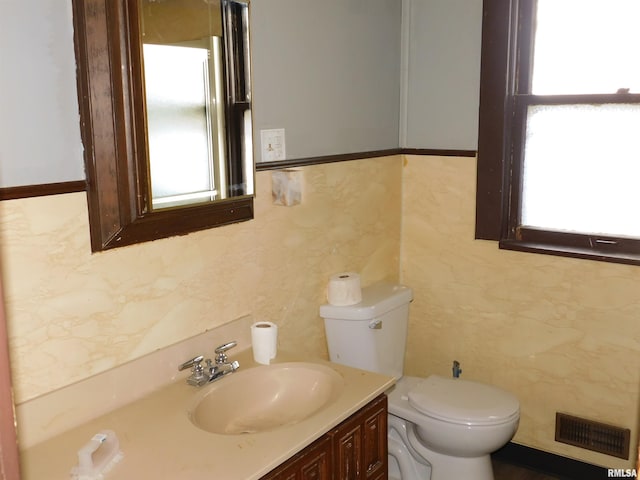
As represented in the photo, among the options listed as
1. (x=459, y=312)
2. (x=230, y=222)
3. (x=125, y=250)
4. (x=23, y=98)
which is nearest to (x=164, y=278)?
(x=125, y=250)

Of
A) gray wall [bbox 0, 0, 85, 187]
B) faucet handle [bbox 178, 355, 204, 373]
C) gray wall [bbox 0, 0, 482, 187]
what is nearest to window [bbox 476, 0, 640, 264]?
gray wall [bbox 0, 0, 482, 187]

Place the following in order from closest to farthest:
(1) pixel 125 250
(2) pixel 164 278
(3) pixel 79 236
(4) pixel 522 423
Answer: (3) pixel 79 236, (1) pixel 125 250, (2) pixel 164 278, (4) pixel 522 423

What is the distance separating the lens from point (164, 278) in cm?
181

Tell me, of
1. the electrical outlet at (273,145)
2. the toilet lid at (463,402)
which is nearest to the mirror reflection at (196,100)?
the electrical outlet at (273,145)

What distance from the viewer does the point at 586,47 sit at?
7.96ft

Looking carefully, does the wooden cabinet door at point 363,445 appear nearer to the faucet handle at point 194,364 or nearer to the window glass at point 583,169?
the faucet handle at point 194,364

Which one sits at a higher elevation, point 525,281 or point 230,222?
point 230,222

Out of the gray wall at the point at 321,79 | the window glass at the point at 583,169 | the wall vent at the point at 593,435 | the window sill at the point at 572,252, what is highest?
the gray wall at the point at 321,79

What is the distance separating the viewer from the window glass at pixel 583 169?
2.41 meters

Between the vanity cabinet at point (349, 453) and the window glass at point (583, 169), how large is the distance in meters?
1.19

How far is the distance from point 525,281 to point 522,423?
2.06ft

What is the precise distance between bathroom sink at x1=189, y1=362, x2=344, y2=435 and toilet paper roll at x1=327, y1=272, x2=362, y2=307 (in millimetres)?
510

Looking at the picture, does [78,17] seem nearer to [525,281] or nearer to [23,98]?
[23,98]

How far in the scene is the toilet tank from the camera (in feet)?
8.02
